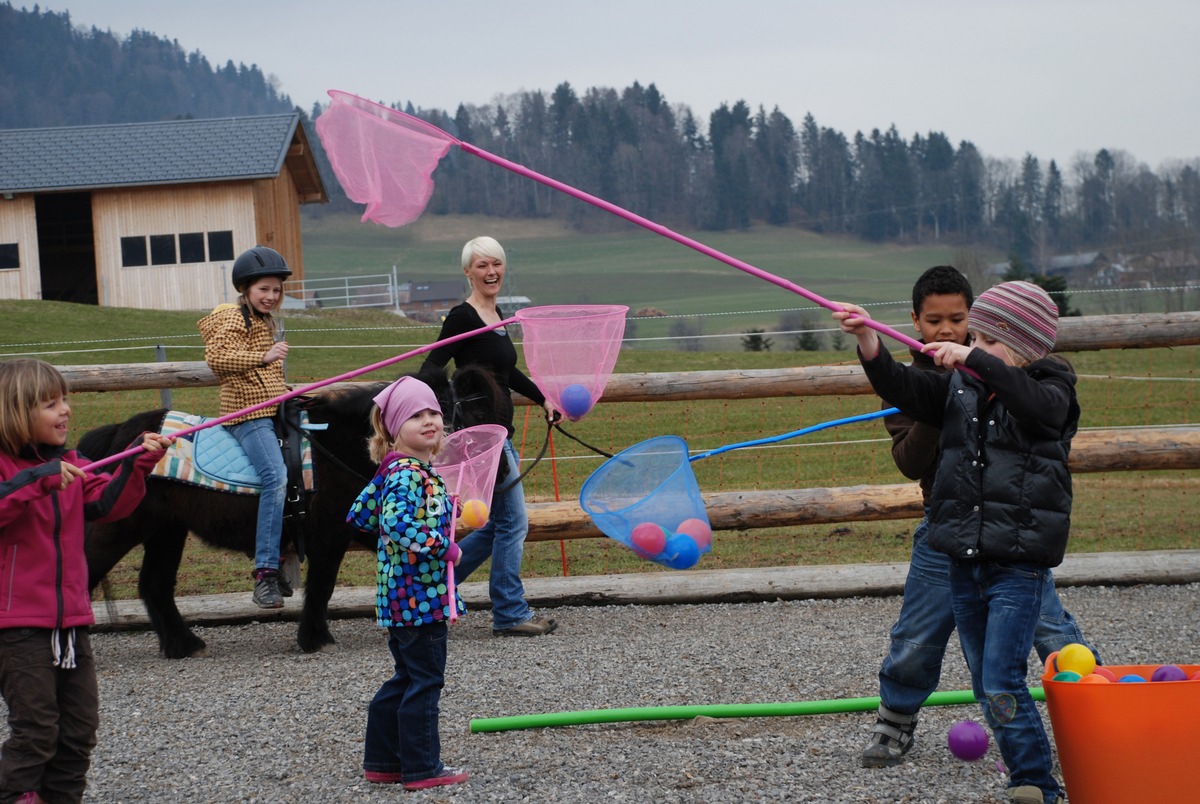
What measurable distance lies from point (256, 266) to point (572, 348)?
1.65 m

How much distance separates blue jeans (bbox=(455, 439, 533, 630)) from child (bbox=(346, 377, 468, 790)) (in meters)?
2.07

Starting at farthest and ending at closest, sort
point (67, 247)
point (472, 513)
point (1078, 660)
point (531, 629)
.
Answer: point (67, 247), point (531, 629), point (472, 513), point (1078, 660)

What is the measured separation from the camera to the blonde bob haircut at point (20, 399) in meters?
3.29

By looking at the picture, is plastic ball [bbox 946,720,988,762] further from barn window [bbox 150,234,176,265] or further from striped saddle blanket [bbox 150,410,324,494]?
barn window [bbox 150,234,176,265]

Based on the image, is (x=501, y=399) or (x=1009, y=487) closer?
(x=1009, y=487)

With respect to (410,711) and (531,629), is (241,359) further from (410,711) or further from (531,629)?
(410,711)

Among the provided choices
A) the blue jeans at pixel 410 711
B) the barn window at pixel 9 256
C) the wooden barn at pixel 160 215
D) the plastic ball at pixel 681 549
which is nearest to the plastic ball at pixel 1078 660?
the plastic ball at pixel 681 549

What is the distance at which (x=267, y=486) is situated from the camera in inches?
217

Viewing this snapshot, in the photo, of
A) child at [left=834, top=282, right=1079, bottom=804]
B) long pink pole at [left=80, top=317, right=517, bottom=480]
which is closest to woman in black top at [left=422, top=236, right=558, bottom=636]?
long pink pole at [left=80, top=317, right=517, bottom=480]

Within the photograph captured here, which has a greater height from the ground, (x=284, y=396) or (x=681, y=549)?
(x=284, y=396)

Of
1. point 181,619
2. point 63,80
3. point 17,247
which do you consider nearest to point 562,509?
point 181,619

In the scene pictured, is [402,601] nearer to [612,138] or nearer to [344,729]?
[344,729]

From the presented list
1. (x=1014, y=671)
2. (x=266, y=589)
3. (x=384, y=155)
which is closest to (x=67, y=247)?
(x=266, y=589)

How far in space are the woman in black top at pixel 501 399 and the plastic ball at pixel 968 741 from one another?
2.43 meters
